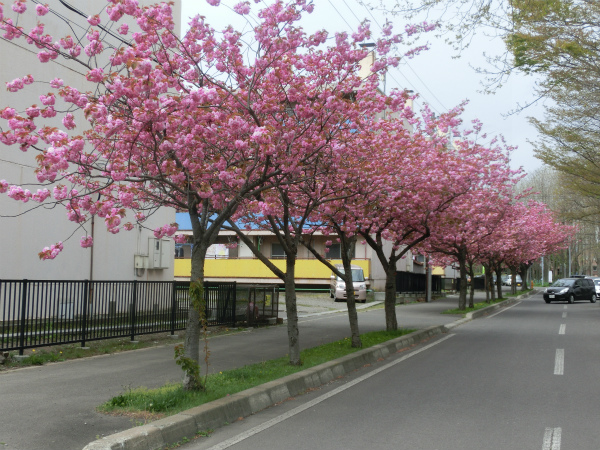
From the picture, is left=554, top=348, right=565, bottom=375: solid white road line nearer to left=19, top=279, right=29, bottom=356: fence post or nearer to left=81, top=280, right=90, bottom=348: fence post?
left=81, top=280, right=90, bottom=348: fence post

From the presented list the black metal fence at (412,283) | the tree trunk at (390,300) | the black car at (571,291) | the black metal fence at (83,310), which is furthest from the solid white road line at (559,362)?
the black car at (571,291)

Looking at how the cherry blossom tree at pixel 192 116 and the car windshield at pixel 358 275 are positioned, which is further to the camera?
the car windshield at pixel 358 275

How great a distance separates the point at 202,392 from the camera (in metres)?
7.54

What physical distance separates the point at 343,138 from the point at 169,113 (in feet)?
15.5

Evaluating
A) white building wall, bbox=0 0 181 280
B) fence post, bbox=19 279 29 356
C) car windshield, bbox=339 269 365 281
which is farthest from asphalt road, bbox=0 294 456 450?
car windshield, bbox=339 269 365 281

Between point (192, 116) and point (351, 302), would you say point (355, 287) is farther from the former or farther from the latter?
point (192, 116)

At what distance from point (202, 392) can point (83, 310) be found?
18.8ft

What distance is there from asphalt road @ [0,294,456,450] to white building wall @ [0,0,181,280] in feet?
12.7

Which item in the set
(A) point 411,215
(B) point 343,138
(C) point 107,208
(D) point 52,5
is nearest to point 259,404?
(C) point 107,208

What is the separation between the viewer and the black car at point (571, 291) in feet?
125

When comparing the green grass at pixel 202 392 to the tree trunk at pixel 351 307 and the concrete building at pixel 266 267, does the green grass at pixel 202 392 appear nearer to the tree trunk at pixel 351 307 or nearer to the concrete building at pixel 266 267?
the tree trunk at pixel 351 307

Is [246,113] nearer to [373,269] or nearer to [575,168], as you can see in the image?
[575,168]

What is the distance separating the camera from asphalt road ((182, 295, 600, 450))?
6145 mm

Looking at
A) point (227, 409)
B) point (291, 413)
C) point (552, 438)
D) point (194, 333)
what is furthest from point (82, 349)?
point (552, 438)
